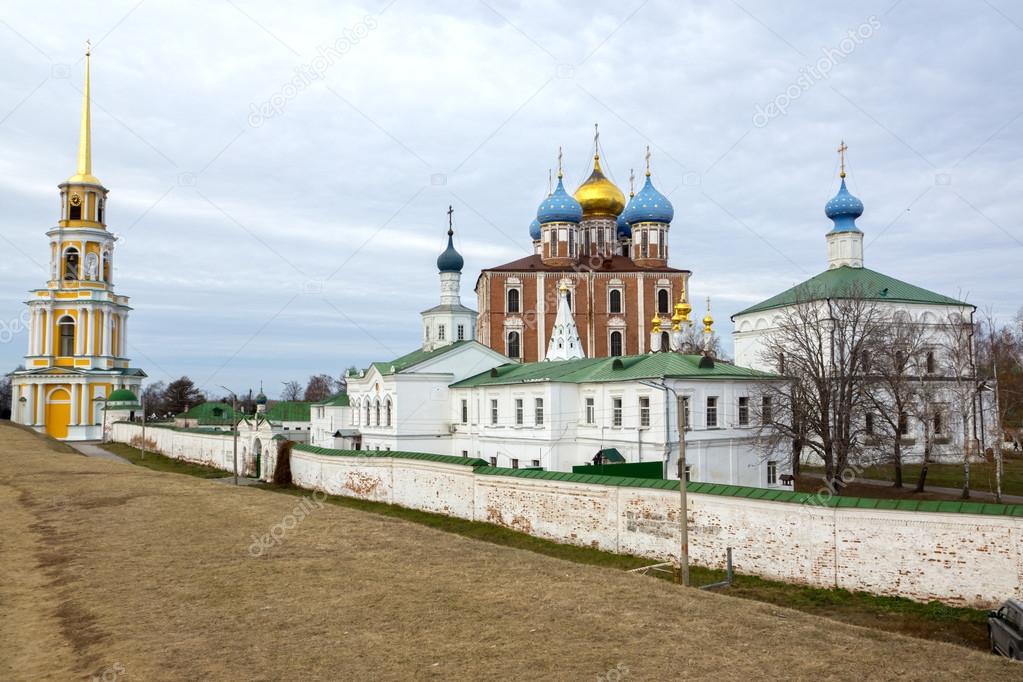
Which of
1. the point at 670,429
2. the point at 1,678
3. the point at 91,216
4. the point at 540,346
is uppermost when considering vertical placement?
the point at 91,216

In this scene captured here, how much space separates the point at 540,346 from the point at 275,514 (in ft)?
128

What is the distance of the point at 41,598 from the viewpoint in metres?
12.4

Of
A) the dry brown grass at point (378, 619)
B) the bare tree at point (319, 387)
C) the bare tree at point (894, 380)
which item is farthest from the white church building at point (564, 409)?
the bare tree at point (319, 387)

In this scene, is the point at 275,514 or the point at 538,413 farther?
the point at 538,413

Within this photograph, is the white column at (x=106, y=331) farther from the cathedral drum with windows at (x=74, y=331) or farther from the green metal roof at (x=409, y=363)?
the green metal roof at (x=409, y=363)

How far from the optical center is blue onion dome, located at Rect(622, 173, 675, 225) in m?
62.2

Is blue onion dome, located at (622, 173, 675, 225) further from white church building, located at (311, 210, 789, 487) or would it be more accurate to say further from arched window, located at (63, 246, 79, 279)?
arched window, located at (63, 246, 79, 279)

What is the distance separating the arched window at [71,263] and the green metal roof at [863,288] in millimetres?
52020

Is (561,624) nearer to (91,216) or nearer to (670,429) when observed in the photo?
(670,429)

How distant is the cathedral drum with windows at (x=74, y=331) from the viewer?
63406mm

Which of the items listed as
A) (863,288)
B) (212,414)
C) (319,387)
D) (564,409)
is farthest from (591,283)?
(319,387)

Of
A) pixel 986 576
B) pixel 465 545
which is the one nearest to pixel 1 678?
pixel 465 545

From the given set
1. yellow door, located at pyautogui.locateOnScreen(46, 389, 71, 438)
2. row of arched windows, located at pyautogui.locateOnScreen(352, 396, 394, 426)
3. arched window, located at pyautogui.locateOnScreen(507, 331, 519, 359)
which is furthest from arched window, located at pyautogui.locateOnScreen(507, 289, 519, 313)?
yellow door, located at pyautogui.locateOnScreen(46, 389, 71, 438)

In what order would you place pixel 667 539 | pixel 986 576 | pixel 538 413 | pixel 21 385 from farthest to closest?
pixel 21 385 → pixel 538 413 → pixel 667 539 → pixel 986 576
